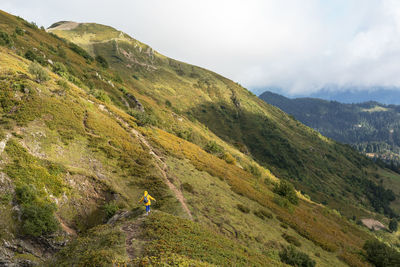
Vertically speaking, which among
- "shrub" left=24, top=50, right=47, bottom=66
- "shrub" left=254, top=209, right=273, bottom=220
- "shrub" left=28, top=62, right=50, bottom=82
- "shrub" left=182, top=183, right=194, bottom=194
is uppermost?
"shrub" left=24, top=50, right=47, bottom=66

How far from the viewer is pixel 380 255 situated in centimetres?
3112

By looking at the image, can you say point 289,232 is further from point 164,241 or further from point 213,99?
point 213,99

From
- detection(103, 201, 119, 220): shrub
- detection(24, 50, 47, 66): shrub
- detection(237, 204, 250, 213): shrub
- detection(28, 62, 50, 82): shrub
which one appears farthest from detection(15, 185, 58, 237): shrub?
detection(24, 50, 47, 66): shrub

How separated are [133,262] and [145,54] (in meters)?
203

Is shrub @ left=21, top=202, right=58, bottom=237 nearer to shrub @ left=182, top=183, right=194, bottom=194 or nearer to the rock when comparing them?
the rock

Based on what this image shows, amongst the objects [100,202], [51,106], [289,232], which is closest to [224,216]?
[289,232]

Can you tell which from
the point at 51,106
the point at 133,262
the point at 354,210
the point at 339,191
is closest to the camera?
the point at 133,262

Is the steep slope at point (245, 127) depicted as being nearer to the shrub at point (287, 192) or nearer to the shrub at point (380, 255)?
the shrub at point (287, 192)

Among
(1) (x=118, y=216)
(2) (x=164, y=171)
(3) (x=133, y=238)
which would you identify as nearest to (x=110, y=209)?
(1) (x=118, y=216)

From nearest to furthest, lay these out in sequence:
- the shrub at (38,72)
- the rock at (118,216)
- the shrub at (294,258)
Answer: the rock at (118,216)
the shrub at (294,258)
the shrub at (38,72)

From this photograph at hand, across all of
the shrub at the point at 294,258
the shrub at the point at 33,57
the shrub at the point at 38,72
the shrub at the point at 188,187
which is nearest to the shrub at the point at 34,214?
the shrub at the point at 188,187

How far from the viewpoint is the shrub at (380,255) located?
1175 inches

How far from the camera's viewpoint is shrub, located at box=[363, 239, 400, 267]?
1175 inches

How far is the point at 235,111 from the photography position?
608ft
